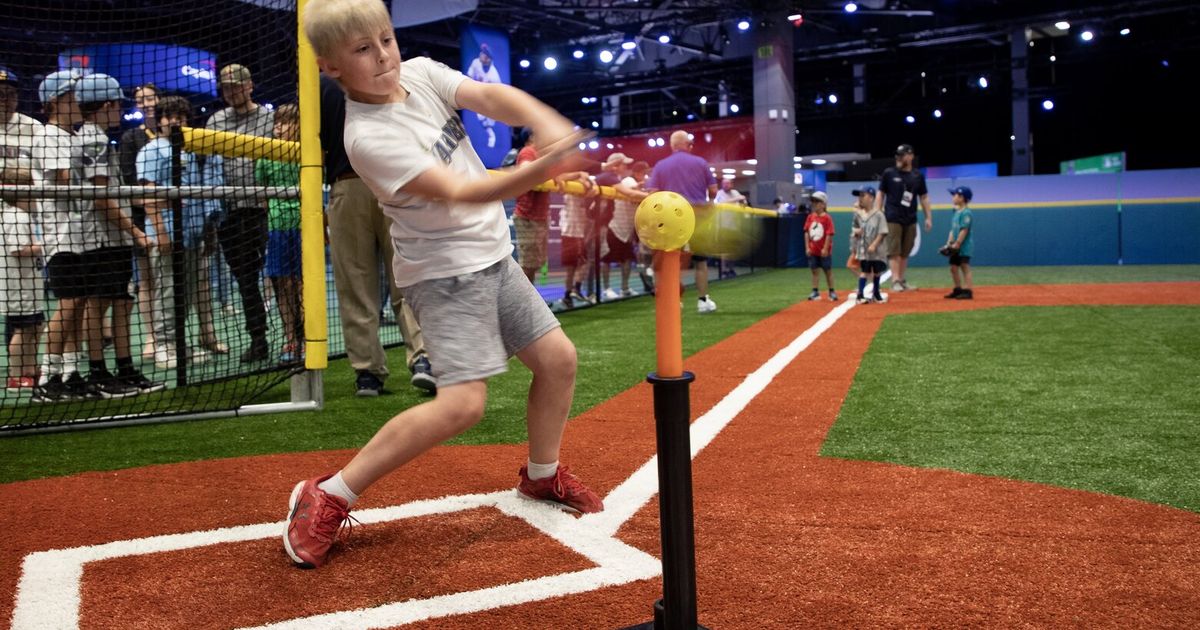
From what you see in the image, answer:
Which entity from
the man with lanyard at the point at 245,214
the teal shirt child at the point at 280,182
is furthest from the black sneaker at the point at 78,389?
the teal shirt child at the point at 280,182

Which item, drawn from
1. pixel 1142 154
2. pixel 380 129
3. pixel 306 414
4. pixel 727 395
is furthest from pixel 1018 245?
pixel 380 129

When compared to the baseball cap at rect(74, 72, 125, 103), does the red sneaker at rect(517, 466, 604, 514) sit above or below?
below

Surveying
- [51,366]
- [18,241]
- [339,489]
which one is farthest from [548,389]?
[51,366]

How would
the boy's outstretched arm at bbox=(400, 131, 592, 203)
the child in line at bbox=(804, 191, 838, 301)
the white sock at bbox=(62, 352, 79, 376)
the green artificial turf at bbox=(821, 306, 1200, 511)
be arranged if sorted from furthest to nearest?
the child in line at bbox=(804, 191, 838, 301), the white sock at bbox=(62, 352, 79, 376), the green artificial turf at bbox=(821, 306, 1200, 511), the boy's outstretched arm at bbox=(400, 131, 592, 203)

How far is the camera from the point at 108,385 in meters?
5.56

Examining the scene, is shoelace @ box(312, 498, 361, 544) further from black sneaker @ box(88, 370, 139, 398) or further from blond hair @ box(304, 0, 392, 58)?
black sneaker @ box(88, 370, 139, 398)

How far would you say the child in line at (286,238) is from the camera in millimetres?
5250

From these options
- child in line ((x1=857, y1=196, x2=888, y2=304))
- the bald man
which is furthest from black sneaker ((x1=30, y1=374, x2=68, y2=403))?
child in line ((x1=857, y1=196, x2=888, y2=304))

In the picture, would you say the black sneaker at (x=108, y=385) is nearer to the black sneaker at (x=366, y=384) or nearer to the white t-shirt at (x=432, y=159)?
the black sneaker at (x=366, y=384)

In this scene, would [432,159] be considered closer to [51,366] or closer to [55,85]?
[55,85]

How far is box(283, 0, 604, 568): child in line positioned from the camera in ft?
7.67

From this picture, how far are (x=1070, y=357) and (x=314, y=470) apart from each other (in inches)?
→ 206

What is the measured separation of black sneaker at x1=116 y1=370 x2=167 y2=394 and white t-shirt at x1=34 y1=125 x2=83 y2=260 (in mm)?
839

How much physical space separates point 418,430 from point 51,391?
388cm
